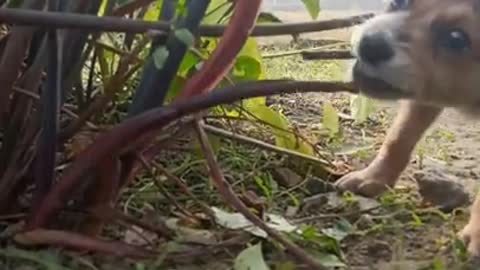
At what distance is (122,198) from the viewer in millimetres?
1208

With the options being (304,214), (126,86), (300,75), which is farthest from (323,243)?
(300,75)

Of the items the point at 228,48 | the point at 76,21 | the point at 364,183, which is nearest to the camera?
the point at 76,21

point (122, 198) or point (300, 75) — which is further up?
point (300, 75)

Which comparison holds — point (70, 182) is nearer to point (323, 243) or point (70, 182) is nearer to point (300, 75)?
point (323, 243)

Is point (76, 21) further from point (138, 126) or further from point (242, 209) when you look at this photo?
point (242, 209)

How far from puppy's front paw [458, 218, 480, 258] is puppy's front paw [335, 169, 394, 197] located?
20 centimetres

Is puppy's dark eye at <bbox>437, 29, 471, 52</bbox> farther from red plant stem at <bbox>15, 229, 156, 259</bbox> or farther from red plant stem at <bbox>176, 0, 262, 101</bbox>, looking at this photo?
red plant stem at <bbox>15, 229, 156, 259</bbox>

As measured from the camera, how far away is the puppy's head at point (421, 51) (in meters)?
1.25

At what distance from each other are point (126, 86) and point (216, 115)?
129 millimetres

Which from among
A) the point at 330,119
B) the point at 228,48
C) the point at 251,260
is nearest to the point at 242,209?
the point at 251,260

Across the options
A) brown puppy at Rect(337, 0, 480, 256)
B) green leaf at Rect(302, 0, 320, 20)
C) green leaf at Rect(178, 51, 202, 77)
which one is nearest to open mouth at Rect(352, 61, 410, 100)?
brown puppy at Rect(337, 0, 480, 256)

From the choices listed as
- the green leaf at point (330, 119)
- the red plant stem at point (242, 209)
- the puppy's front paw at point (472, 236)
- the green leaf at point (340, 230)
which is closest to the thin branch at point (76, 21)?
the red plant stem at point (242, 209)

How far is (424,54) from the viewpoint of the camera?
1.26m

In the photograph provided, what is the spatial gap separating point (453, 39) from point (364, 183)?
0.91 ft
